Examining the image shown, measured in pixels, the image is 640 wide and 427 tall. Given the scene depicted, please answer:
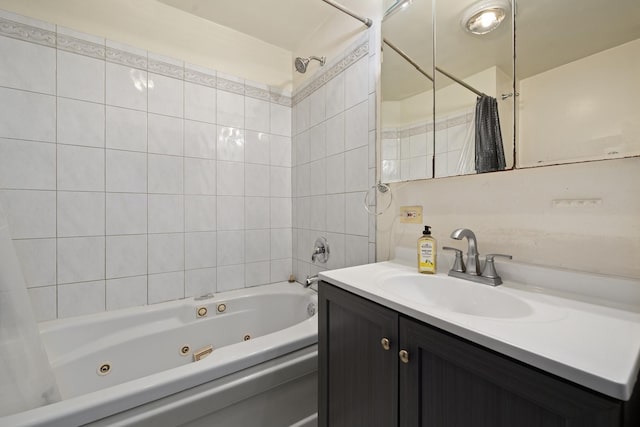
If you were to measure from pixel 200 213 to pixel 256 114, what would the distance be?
0.83 metres

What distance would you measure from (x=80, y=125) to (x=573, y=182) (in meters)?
2.14

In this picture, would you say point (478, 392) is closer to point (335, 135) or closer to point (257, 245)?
point (335, 135)

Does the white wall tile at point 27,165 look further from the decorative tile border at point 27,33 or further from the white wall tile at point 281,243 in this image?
the white wall tile at point 281,243

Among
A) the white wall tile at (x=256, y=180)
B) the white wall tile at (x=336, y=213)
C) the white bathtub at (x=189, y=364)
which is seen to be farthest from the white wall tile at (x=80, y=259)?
the white wall tile at (x=336, y=213)

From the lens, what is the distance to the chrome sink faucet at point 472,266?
80 cm

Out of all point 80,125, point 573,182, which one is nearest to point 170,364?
point 80,125

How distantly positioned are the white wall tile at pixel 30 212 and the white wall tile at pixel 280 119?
1352mm

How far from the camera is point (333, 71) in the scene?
157 centimetres

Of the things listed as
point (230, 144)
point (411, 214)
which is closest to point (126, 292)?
point (230, 144)

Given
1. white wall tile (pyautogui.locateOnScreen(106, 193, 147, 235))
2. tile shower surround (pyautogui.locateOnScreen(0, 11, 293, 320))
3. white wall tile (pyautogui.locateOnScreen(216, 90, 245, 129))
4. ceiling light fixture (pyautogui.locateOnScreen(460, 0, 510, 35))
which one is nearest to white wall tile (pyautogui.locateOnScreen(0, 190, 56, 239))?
tile shower surround (pyautogui.locateOnScreen(0, 11, 293, 320))

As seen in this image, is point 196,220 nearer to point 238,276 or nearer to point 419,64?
point 238,276

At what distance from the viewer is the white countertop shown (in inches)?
14.6

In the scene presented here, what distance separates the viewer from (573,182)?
71 centimetres

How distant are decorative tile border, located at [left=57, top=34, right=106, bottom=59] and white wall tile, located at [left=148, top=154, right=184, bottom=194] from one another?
0.59 m
